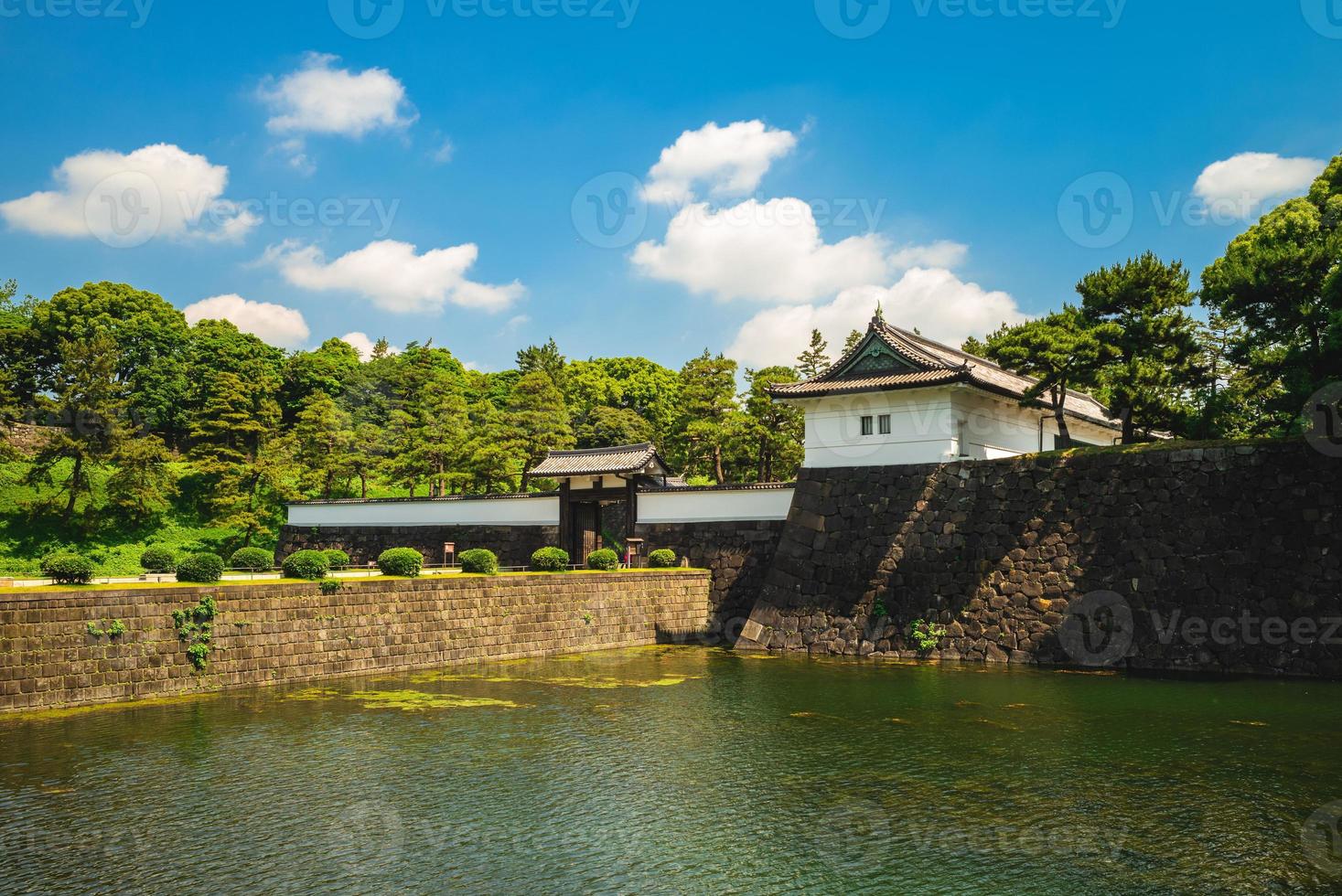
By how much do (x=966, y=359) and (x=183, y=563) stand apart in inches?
875

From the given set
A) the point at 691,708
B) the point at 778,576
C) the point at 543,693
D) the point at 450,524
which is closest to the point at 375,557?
the point at 450,524

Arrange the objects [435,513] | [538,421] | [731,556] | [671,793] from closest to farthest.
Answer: [671,793], [731,556], [435,513], [538,421]

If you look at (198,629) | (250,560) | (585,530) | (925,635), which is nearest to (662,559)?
(585,530)

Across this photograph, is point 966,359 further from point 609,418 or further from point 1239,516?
point 609,418

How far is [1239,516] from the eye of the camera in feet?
63.2

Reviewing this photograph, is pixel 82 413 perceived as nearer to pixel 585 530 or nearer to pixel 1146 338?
pixel 585 530

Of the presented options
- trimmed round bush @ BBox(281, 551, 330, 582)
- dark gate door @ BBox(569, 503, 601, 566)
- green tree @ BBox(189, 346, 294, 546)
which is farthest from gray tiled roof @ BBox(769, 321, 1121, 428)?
green tree @ BBox(189, 346, 294, 546)

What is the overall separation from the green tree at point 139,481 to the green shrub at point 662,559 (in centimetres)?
2048

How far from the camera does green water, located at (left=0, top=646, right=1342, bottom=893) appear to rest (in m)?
7.70

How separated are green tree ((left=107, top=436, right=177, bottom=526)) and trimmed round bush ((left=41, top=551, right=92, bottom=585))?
66.9ft

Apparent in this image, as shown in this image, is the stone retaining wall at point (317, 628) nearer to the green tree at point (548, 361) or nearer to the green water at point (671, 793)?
the green water at point (671, 793)

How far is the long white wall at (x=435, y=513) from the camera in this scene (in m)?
30.3

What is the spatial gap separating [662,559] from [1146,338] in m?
14.5

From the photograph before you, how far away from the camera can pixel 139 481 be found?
110 ft
